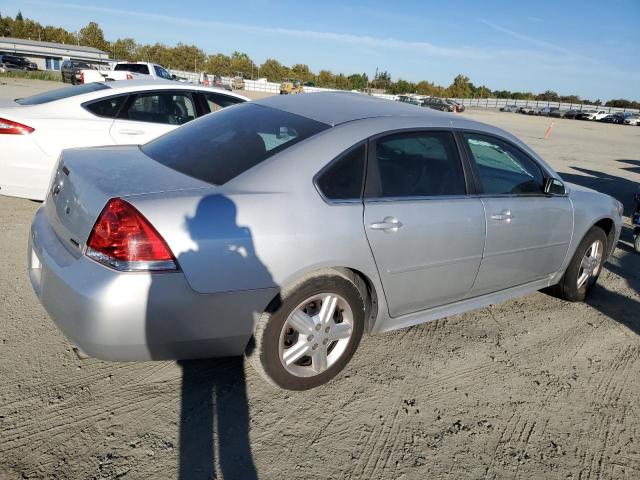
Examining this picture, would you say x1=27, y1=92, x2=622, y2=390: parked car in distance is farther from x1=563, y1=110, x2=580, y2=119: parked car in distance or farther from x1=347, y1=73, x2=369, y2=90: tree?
x1=347, y1=73, x2=369, y2=90: tree

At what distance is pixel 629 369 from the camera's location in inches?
139

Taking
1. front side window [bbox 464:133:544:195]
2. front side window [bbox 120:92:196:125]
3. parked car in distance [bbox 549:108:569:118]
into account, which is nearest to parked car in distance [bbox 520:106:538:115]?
parked car in distance [bbox 549:108:569:118]

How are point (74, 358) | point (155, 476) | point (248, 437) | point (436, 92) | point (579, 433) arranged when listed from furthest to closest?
point (436, 92)
point (74, 358)
point (579, 433)
point (248, 437)
point (155, 476)

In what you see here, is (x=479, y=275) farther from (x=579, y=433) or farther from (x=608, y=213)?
(x=608, y=213)

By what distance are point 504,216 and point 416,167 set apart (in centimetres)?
78

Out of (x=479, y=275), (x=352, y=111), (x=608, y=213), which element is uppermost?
(x=352, y=111)

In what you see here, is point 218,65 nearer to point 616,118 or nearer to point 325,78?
point 325,78

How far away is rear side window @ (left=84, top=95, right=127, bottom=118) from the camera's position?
5.53m

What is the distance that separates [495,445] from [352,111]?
2093 millimetres

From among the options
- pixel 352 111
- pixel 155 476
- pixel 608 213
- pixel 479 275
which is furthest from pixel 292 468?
pixel 608 213

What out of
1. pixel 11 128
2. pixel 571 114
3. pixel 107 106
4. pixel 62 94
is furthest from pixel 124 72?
pixel 571 114

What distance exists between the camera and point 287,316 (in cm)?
264

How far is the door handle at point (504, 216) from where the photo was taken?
3.45m

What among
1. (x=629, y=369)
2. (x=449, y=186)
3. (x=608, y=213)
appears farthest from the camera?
(x=608, y=213)
